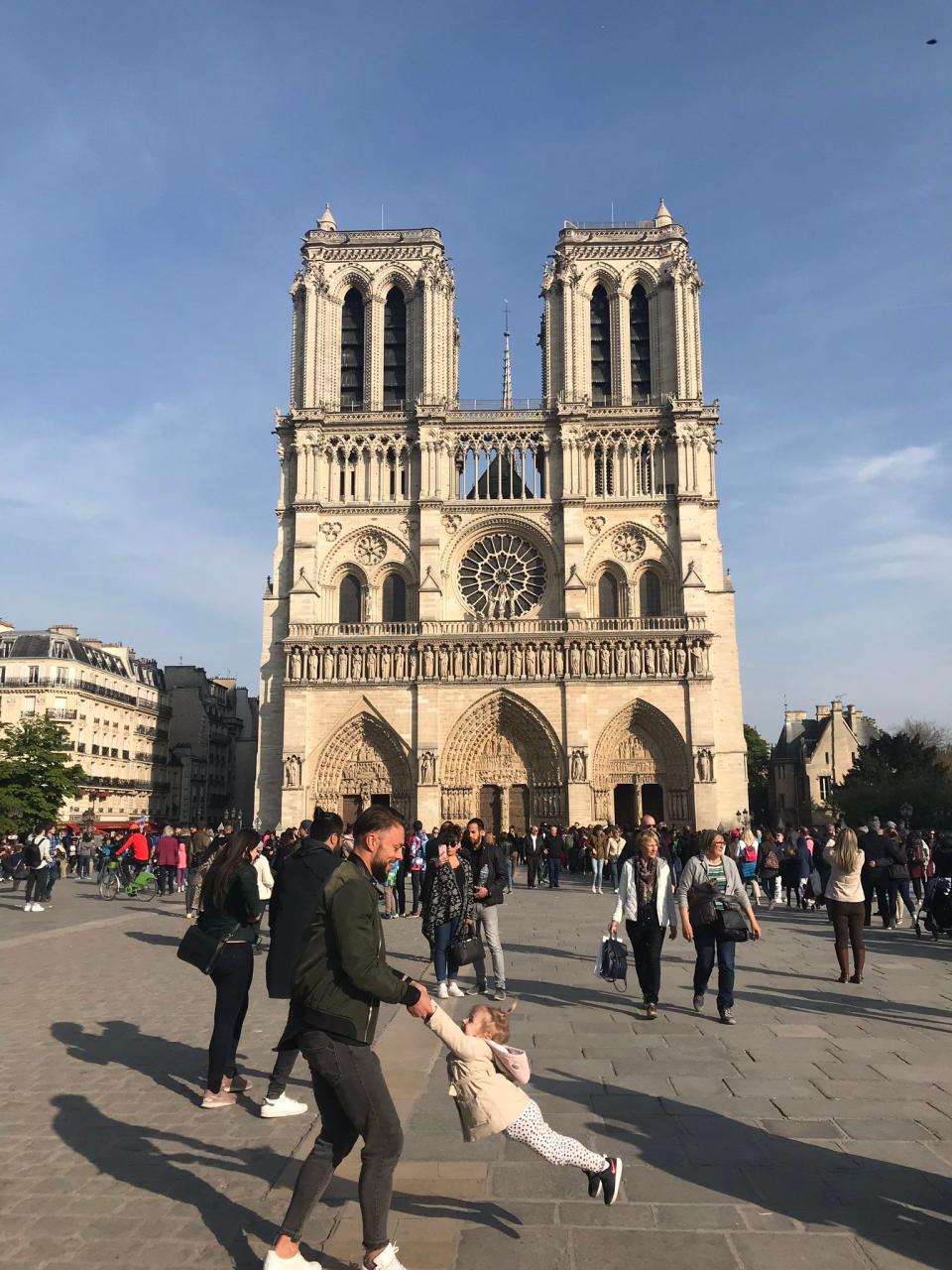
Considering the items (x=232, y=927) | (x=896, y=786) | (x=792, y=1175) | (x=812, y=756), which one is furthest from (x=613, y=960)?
(x=812, y=756)

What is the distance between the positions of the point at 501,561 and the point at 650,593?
18.1 ft

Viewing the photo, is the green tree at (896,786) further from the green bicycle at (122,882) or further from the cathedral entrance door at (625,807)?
the green bicycle at (122,882)

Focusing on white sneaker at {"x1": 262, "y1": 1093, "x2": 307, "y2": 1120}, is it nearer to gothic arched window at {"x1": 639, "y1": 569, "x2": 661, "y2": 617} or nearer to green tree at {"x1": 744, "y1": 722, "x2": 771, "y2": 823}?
gothic arched window at {"x1": 639, "y1": 569, "x2": 661, "y2": 617}

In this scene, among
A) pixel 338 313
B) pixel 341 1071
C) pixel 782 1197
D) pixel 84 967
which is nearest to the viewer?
pixel 341 1071

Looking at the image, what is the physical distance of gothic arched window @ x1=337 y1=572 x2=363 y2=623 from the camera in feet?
124

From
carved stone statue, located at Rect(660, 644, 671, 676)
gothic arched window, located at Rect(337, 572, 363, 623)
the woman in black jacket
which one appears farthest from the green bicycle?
carved stone statue, located at Rect(660, 644, 671, 676)

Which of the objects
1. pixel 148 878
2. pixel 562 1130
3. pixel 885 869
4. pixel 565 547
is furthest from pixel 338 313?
pixel 562 1130

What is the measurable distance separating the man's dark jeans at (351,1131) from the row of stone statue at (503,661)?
104 ft

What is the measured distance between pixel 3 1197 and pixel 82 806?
41.9 m

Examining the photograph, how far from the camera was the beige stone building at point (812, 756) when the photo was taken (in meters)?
53.3

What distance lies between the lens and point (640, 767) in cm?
3566

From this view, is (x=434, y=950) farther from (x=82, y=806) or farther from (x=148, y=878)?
(x=82, y=806)

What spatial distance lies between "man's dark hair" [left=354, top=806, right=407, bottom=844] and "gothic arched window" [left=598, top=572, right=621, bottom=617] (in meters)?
33.9

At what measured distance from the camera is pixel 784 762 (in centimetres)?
5897
